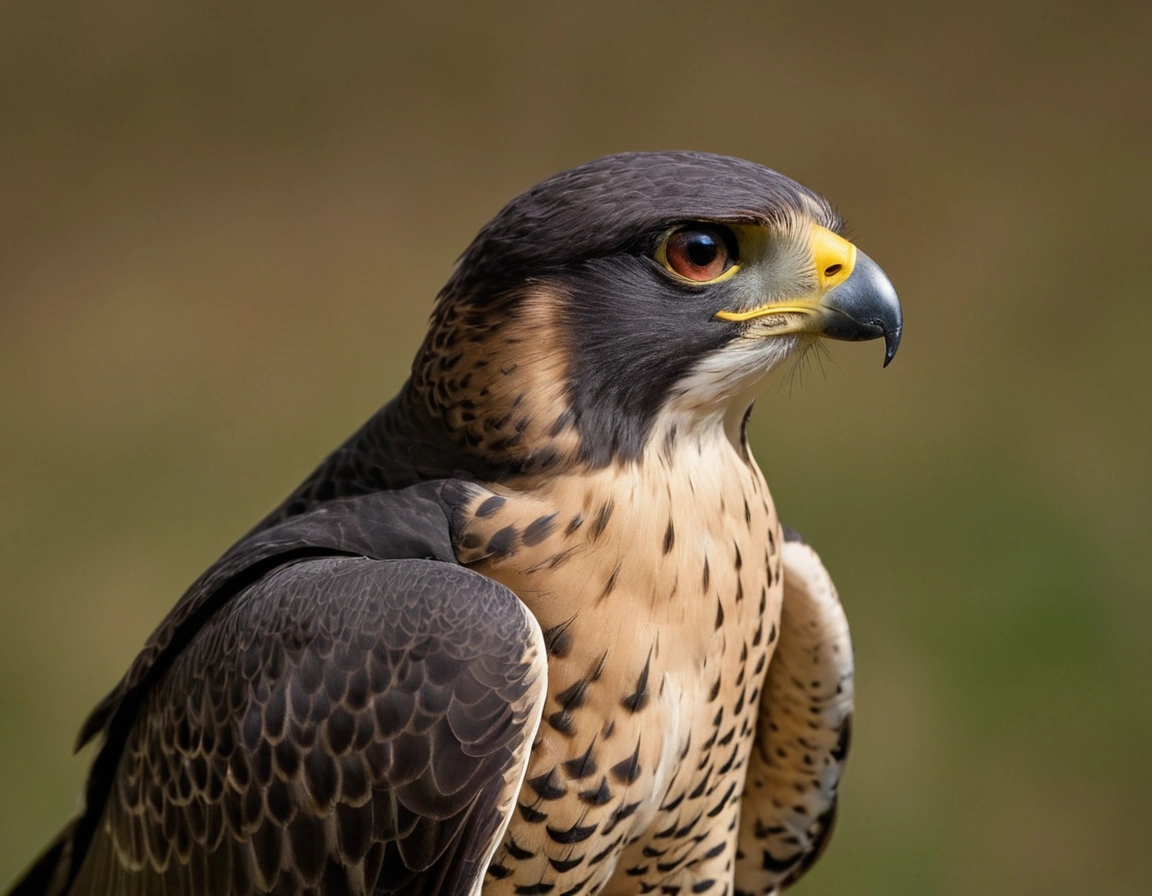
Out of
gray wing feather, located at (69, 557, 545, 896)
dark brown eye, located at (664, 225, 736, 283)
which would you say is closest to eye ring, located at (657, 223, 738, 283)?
dark brown eye, located at (664, 225, 736, 283)

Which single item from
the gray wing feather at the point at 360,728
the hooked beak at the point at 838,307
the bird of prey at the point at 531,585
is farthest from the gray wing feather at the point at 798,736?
the gray wing feather at the point at 360,728

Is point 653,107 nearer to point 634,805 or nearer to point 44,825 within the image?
point 44,825

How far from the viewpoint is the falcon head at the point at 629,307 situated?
204 centimetres

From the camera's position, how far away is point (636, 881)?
7.73 feet

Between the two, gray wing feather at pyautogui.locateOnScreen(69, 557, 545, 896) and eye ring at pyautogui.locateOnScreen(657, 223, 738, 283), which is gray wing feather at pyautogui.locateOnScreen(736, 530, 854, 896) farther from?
gray wing feather at pyautogui.locateOnScreen(69, 557, 545, 896)

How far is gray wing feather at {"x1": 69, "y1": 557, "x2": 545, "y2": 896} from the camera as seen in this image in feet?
6.25

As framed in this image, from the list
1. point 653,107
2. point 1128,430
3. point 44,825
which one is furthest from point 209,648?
point 653,107

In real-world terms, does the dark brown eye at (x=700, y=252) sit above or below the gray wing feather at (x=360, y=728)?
above

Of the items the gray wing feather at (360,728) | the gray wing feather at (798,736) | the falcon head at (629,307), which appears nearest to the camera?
the gray wing feather at (360,728)

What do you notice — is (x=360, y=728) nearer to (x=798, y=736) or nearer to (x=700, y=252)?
(x=700, y=252)

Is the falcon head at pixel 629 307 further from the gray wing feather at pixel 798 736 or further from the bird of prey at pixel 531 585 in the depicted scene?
the gray wing feather at pixel 798 736

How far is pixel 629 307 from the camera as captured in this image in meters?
2.06

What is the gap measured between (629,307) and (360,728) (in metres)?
0.68

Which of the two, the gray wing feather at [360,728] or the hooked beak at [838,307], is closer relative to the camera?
the gray wing feather at [360,728]
